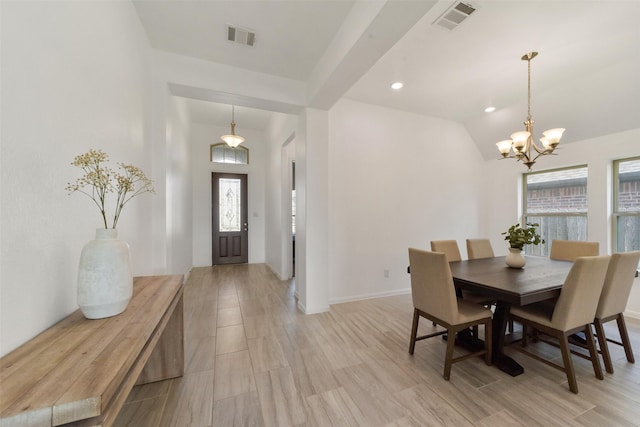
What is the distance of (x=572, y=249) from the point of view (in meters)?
2.87

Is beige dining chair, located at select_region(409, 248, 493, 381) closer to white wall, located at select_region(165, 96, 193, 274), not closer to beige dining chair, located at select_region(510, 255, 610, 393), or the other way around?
beige dining chair, located at select_region(510, 255, 610, 393)

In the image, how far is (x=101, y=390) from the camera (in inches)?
25.6

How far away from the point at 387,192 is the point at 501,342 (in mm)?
2416

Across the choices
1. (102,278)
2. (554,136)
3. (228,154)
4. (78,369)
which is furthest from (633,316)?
(228,154)

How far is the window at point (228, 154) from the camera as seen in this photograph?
5875mm

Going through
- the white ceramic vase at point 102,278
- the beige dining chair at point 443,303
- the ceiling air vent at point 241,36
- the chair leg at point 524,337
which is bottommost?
the chair leg at point 524,337

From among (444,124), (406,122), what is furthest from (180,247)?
(444,124)

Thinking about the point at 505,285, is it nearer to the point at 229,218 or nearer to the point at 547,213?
the point at 547,213

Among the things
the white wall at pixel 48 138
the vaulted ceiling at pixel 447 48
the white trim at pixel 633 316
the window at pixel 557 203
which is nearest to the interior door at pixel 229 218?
the vaulted ceiling at pixel 447 48

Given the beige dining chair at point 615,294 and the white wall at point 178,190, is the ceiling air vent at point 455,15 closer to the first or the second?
the beige dining chair at point 615,294

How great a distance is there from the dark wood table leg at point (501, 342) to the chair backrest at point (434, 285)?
0.54m

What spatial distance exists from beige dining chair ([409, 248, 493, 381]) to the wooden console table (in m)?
1.86

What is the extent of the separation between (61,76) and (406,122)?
4.12m

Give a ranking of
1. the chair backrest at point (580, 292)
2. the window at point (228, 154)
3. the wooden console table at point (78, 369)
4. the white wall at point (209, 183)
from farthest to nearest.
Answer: the window at point (228, 154)
the white wall at point (209, 183)
the chair backrest at point (580, 292)
the wooden console table at point (78, 369)
